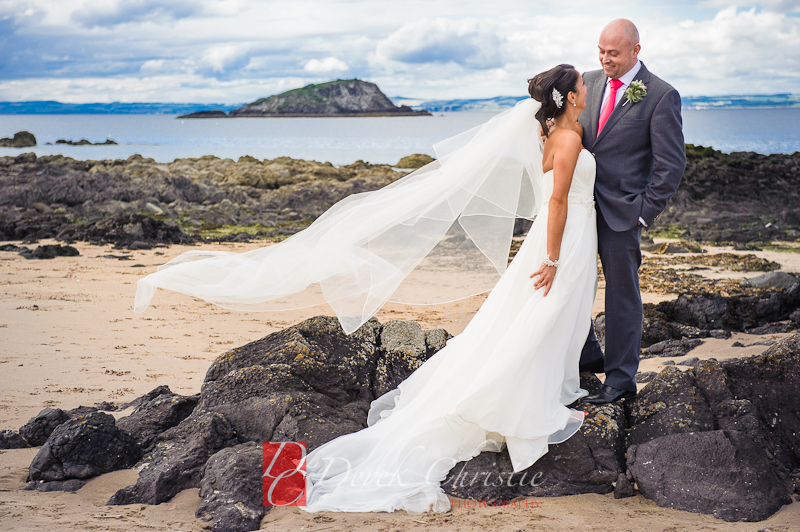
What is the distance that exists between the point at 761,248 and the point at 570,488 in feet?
47.7

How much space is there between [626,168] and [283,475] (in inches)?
118

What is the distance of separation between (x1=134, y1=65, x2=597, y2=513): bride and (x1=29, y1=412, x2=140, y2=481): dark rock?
91cm

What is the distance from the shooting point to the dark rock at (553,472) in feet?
12.9

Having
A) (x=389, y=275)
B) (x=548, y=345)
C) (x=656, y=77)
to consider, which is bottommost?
(x=548, y=345)

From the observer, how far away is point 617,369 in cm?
444

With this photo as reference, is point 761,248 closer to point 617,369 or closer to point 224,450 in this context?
point 617,369

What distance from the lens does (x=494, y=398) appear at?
3.88 metres

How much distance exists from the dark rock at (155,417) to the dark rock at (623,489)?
3154 millimetres

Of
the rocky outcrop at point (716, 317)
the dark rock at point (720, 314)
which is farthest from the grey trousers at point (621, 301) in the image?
the dark rock at point (720, 314)

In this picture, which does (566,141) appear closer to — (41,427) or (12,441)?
(41,427)

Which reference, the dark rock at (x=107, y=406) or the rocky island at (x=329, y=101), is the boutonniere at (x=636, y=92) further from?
the rocky island at (x=329, y=101)

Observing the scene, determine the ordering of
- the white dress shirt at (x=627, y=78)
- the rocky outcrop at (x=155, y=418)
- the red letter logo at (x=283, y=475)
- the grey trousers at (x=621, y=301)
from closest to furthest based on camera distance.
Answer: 1. the red letter logo at (x=283, y=475)
2. the grey trousers at (x=621, y=301)
3. the white dress shirt at (x=627, y=78)
4. the rocky outcrop at (x=155, y=418)

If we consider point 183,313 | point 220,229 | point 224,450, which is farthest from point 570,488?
point 220,229

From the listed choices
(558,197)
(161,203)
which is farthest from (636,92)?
(161,203)
